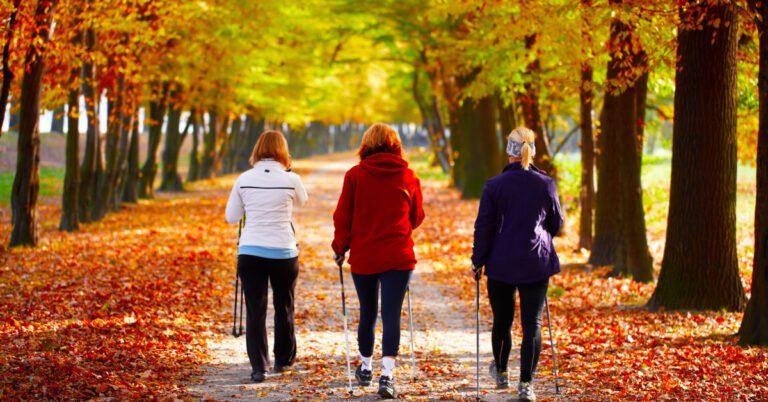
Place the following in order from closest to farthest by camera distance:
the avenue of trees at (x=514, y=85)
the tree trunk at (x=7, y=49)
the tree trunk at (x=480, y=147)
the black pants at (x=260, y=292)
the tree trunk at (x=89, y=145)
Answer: the black pants at (x=260, y=292)
the avenue of trees at (x=514, y=85)
the tree trunk at (x=7, y=49)
the tree trunk at (x=89, y=145)
the tree trunk at (x=480, y=147)

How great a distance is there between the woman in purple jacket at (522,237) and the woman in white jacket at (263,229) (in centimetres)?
170

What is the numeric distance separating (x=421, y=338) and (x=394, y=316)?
2916 mm

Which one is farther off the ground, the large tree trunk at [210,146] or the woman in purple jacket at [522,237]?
the large tree trunk at [210,146]

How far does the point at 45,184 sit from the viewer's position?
3772 centimetres

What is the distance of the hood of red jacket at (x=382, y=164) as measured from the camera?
734cm

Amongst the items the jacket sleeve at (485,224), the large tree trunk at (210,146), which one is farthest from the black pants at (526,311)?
the large tree trunk at (210,146)

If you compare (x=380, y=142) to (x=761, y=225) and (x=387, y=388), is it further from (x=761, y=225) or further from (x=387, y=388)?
(x=761, y=225)

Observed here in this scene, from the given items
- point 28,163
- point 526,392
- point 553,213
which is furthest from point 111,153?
point 526,392

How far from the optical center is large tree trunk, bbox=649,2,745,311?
10.3 m

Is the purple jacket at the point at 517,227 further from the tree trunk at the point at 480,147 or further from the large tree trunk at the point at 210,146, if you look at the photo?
the large tree trunk at the point at 210,146

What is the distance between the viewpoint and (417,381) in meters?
8.02

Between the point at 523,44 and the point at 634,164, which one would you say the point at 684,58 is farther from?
the point at 523,44

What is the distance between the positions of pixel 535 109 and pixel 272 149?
11608mm

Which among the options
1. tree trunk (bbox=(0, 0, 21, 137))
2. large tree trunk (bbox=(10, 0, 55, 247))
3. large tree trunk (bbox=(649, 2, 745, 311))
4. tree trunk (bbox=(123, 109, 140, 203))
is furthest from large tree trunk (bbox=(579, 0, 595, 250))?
tree trunk (bbox=(123, 109, 140, 203))
